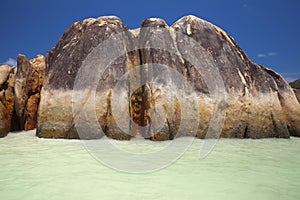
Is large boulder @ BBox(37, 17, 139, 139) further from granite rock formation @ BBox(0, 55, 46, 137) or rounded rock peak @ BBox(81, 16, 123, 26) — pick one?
granite rock formation @ BBox(0, 55, 46, 137)

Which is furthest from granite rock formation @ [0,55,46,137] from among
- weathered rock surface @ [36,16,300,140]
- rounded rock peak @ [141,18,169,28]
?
rounded rock peak @ [141,18,169,28]

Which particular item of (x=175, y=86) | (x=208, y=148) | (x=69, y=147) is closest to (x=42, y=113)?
(x=69, y=147)

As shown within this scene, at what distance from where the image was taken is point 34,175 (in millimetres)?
2662

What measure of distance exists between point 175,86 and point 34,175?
372cm

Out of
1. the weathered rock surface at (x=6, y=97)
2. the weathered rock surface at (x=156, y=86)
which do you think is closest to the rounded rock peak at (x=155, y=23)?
the weathered rock surface at (x=156, y=86)

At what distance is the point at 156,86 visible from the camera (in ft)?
18.7

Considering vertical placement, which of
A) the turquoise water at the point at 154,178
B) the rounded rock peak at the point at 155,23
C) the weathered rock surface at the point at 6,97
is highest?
the rounded rock peak at the point at 155,23

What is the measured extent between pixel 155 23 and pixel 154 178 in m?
4.86

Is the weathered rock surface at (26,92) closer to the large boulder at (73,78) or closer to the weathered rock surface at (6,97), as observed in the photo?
the weathered rock surface at (6,97)

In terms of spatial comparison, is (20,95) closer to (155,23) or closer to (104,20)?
(104,20)

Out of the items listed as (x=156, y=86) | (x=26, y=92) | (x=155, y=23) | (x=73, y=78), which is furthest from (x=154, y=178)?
(x=26, y=92)

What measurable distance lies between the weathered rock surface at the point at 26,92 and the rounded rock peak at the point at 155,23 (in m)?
3.18

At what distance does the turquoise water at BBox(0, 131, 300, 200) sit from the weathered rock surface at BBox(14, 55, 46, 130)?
Result: 2952mm

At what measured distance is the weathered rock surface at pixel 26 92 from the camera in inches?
261
